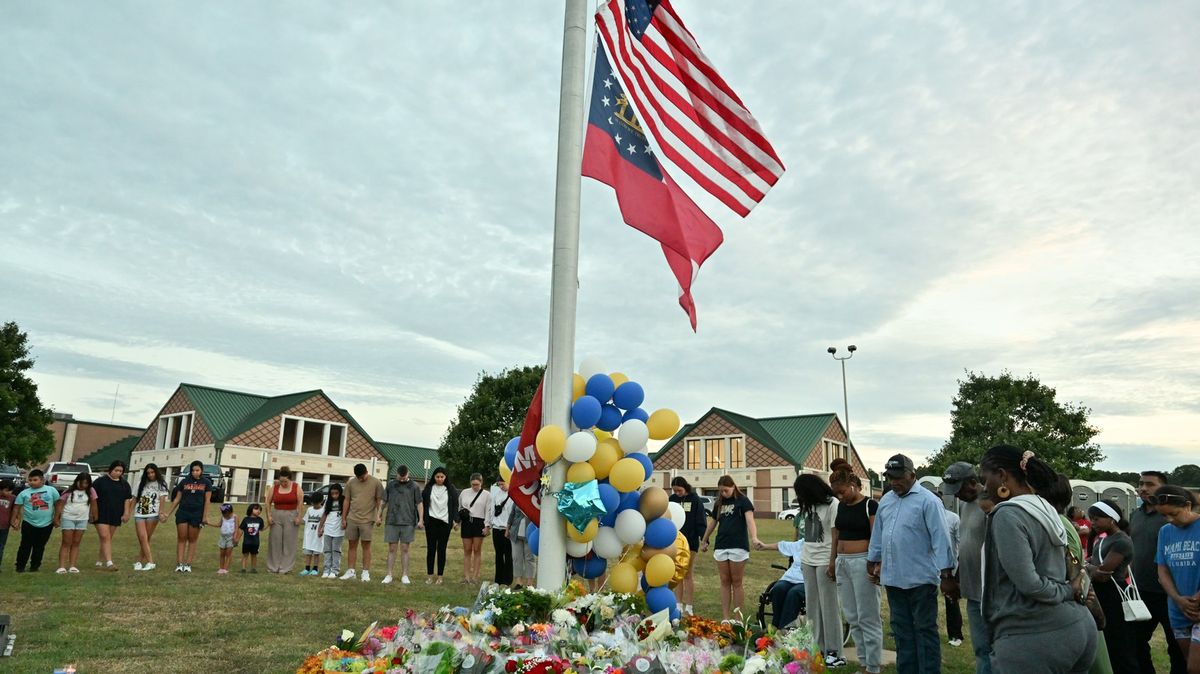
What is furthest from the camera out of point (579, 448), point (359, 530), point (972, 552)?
point (359, 530)

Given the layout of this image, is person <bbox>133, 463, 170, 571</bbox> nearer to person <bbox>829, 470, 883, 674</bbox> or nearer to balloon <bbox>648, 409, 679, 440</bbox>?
balloon <bbox>648, 409, 679, 440</bbox>

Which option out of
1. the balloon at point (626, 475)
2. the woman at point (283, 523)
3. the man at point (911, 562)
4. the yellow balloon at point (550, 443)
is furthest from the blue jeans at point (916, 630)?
the woman at point (283, 523)

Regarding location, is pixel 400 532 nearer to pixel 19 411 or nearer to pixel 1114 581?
pixel 1114 581

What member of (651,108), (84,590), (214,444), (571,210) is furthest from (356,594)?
(214,444)

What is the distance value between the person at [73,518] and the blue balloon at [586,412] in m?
9.76

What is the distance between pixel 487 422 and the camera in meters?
42.4

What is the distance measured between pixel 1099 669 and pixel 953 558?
1.93 meters

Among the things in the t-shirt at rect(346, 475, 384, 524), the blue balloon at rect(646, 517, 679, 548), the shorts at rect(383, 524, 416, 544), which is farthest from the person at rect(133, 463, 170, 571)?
the blue balloon at rect(646, 517, 679, 548)

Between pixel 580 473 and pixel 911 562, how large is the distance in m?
2.71

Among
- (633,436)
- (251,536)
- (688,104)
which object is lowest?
(251,536)

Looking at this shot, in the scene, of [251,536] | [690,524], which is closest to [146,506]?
[251,536]

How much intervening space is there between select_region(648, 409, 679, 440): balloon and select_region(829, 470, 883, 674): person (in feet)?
5.78

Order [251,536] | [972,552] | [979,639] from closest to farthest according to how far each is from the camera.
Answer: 1. [972,552]
2. [979,639]
3. [251,536]

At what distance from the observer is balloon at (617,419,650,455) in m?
6.28
